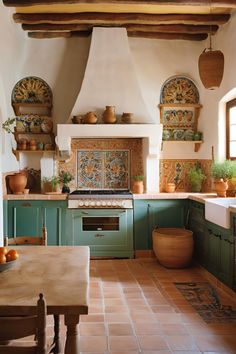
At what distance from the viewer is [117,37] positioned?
5879 millimetres

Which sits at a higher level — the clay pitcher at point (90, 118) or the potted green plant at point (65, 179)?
the clay pitcher at point (90, 118)

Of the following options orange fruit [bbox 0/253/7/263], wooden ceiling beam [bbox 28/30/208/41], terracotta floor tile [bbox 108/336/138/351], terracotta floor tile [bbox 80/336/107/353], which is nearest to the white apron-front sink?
terracotta floor tile [bbox 108/336/138/351]

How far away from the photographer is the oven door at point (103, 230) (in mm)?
5516

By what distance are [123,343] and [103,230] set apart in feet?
8.52

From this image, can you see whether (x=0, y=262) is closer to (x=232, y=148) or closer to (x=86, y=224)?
(x=86, y=224)

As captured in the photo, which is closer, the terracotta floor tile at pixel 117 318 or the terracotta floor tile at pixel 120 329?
the terracotta floor tile at pixel 120 329

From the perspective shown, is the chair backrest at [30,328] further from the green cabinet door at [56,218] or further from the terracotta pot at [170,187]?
the terracotta pot at [170,187]

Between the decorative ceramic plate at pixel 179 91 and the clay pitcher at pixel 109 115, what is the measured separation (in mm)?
940

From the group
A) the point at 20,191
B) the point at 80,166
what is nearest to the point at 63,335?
the point at 20,191

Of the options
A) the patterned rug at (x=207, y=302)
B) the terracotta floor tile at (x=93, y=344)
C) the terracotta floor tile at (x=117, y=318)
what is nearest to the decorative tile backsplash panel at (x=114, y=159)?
the patterned rug at (x=207, y=302)

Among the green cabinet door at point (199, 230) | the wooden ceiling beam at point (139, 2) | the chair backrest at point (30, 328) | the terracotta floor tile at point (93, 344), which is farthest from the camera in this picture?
the green cabinet door at point (199, 230)

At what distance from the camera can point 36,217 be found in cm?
550

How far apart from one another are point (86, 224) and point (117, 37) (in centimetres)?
281

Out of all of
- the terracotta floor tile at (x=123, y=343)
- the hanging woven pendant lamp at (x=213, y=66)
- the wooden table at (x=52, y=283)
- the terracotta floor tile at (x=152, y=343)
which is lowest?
the terracotta floor tile at (x=152, y=343)
